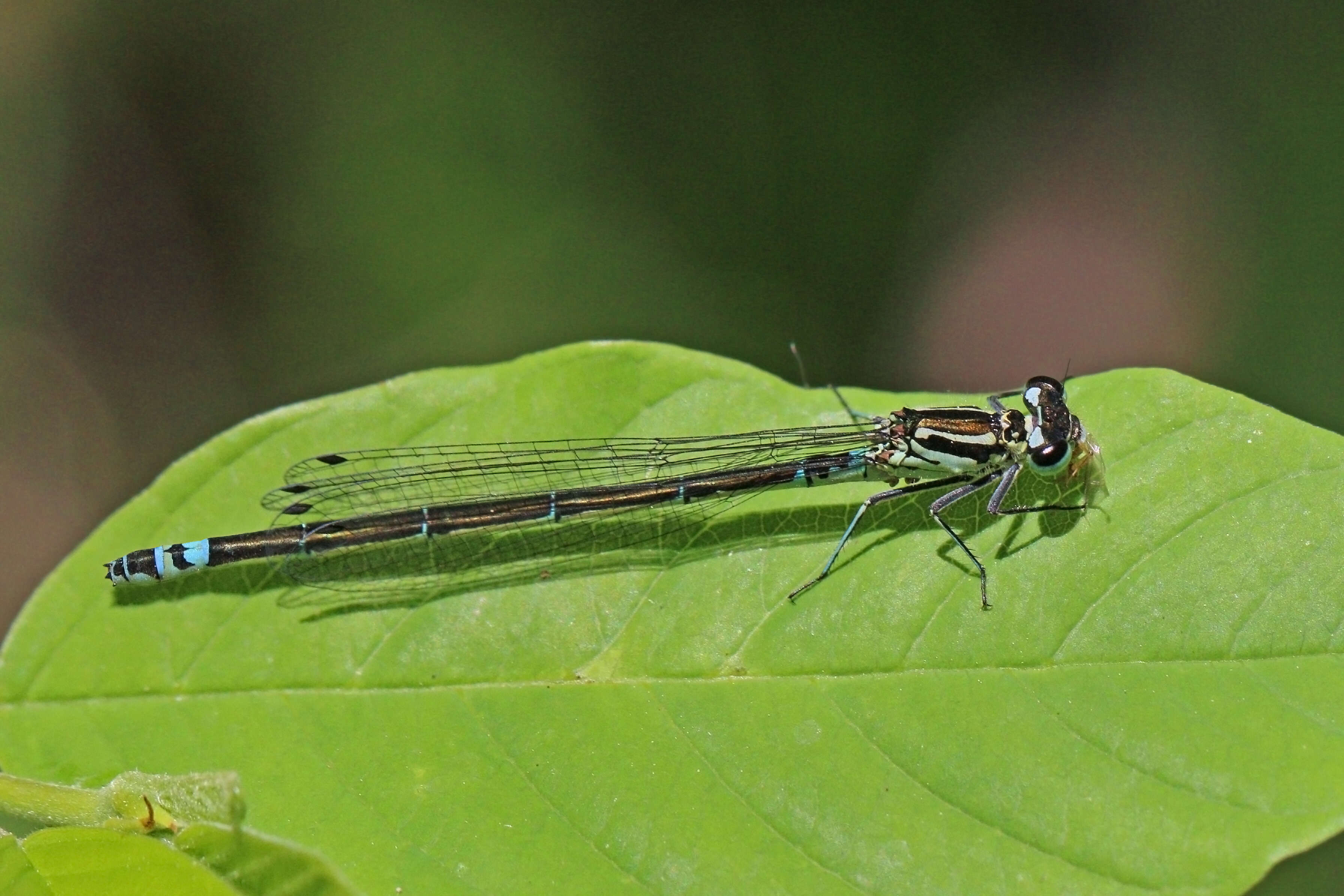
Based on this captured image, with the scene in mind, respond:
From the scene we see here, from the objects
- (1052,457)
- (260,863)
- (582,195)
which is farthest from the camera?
(582,195)

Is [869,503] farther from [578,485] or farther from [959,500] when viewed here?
[578,485]

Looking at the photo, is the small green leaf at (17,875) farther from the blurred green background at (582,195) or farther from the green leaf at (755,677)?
the blurred green background at (582,195)

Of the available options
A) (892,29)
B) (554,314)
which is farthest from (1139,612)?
(892,29)

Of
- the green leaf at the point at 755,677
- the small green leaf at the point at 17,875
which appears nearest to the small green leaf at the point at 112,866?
the small green leaf at the point at 17,875

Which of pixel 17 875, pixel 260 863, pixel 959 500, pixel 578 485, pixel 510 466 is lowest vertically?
pixel 959 500

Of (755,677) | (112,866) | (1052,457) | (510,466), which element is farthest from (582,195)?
(112,866)

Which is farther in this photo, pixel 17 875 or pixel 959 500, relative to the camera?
pixel 959 500

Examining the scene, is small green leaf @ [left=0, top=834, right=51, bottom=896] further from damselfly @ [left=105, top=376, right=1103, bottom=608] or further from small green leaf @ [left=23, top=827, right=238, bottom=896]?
damselfly @ [left=105, top=376, right=1103, bottom=608]

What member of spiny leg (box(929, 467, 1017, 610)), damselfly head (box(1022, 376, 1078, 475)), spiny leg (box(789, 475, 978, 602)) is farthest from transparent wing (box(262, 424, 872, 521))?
damselfly head (box(1022, 376, 1078, 475))
